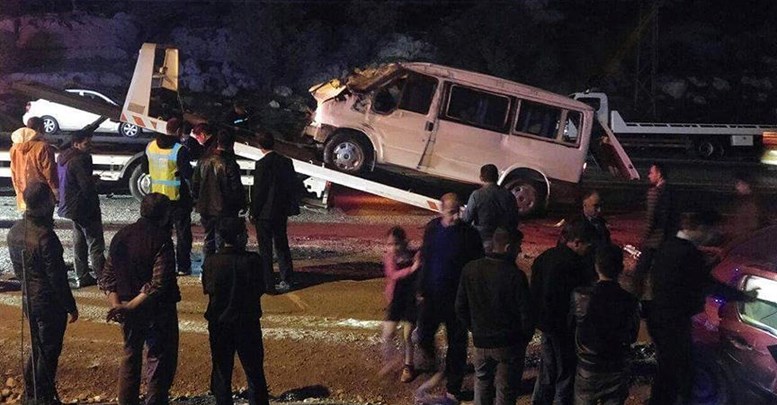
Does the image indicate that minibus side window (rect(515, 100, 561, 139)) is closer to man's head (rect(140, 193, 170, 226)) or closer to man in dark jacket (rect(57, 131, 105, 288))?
man in dark jacket (rect(57, 131, 105, 288))

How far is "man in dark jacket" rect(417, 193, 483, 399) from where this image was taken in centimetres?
626

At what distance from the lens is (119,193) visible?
14.9 meters

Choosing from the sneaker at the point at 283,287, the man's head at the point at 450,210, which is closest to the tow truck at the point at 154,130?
the sneaker at the point at 283,287

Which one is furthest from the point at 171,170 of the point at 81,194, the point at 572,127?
the point at 572,127

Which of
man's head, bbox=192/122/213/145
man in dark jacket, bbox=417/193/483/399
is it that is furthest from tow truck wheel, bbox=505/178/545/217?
man in dark jacket, bbox=417/193/483/399

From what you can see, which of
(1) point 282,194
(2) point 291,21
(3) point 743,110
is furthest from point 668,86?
(1) point 282,194

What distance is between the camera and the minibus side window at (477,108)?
13.1 m

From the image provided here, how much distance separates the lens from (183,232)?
9.38 m

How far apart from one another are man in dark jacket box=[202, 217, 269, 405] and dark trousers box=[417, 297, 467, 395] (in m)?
1.40

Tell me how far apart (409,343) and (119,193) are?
9600 millimetres

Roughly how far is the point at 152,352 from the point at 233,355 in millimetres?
540

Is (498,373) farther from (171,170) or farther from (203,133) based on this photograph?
(203,133)

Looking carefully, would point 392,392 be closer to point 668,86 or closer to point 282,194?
point 282,194

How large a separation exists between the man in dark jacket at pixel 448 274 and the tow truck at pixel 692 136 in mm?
21329
